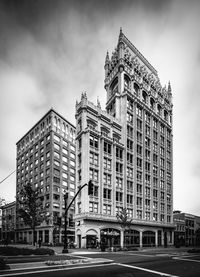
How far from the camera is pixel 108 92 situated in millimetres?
68500

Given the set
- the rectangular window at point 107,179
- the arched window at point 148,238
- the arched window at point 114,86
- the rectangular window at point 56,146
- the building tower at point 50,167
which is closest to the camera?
the rectangular window at point 107,179

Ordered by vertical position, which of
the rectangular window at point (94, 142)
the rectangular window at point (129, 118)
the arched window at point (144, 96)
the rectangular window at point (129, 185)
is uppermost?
the arched window at point (144, 96)

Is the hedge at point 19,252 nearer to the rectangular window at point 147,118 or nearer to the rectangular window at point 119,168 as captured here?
the rectangular window at point 119,168

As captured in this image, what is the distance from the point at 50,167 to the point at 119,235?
37072mm

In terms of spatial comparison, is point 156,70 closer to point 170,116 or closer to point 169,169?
point 170,116

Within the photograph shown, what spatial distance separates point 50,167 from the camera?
82125 mm

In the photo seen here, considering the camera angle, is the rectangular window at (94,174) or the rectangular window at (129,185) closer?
the rectangular window at (94,174)

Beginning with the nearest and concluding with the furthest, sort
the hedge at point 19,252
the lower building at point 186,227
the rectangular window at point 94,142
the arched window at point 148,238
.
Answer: the hedge at point 19,252, the rectangular window at point 94,142, the arched window at point 148,238, the lower building at point 186,227

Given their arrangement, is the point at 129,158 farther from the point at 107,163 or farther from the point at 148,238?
the point at 148,238

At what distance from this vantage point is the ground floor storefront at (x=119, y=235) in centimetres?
4600

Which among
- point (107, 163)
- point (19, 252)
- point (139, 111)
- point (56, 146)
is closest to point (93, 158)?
point (107, 163)

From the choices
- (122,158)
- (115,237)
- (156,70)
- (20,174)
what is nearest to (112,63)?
→ (156,70)

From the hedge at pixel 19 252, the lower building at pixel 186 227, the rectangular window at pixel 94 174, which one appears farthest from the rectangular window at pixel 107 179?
the lower building at pixel 186 227

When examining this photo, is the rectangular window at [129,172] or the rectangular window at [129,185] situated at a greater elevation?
the rectangular window at [129,172]
